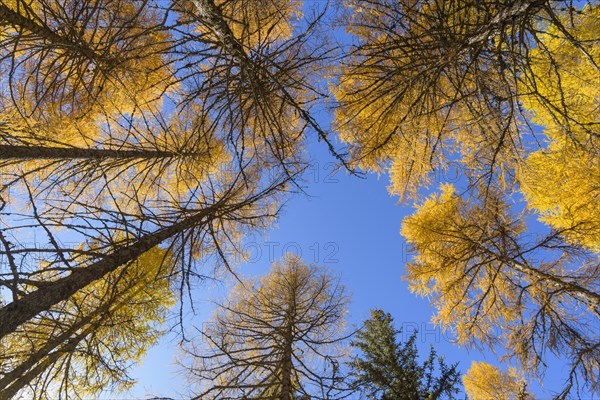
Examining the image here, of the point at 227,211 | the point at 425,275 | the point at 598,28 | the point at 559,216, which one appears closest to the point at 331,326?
the point at 425,275

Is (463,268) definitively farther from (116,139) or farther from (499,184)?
(116,139)

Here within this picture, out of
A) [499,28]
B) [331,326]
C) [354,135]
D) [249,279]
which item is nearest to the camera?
[499,28]

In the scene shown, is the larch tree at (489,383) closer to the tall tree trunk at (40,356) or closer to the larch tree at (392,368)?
the larch tree at (392,368)

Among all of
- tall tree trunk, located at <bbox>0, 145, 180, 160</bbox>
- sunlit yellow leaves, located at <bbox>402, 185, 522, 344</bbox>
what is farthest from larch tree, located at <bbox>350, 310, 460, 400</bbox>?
tall tree trunk, located at <bbox>0, 145, 180, 160</bbox>

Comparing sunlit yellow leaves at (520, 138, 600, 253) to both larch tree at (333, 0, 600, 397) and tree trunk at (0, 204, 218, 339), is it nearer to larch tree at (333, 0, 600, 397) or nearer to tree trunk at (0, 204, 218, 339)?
larch tree at (333, 0, 600, 397)

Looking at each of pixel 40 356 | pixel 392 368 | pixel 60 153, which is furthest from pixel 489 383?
pixel 60 153

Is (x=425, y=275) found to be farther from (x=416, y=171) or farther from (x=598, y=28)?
(x=598, y=28)

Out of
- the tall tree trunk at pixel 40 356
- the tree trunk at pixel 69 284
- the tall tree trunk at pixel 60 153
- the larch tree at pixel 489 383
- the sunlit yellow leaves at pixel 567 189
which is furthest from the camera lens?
the larch tree at pixel 489 383

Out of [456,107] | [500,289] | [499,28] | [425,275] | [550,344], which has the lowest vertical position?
[550,344]

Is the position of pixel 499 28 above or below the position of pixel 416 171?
below

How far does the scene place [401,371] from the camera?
7.40 m

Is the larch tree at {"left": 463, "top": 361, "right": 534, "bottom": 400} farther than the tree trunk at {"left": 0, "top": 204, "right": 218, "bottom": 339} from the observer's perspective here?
Yes

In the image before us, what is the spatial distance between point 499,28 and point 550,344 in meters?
4.42

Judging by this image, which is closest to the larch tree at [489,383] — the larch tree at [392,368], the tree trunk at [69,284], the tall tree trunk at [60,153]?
the larch tree at [392,368]
